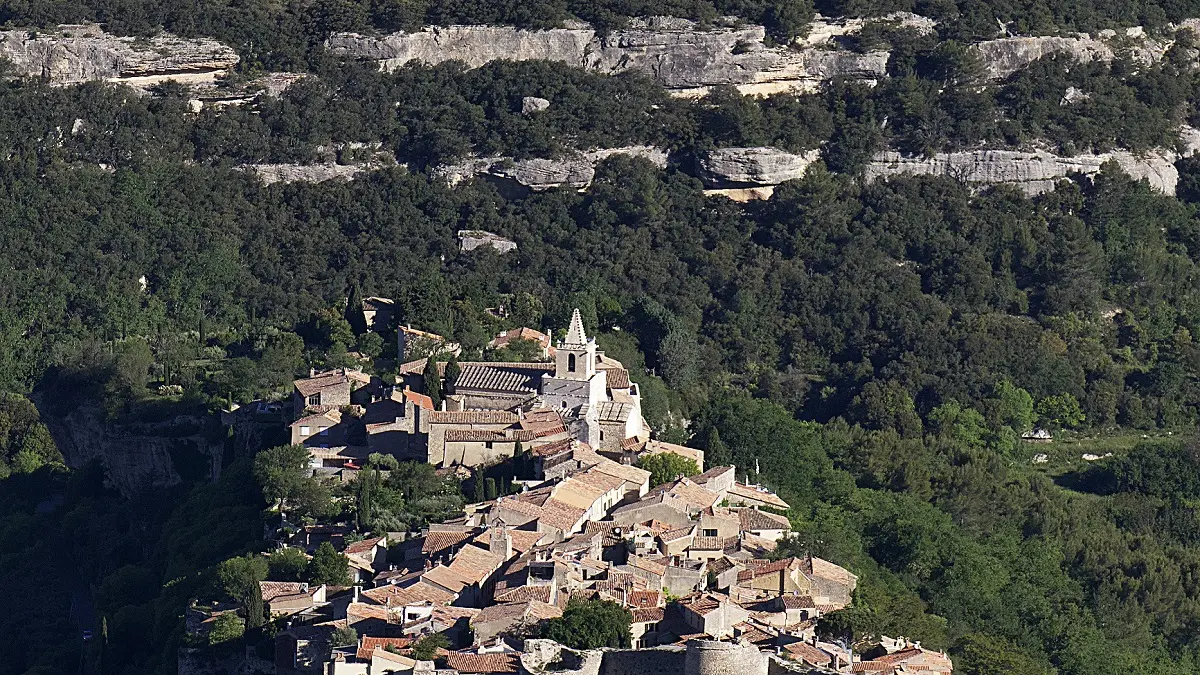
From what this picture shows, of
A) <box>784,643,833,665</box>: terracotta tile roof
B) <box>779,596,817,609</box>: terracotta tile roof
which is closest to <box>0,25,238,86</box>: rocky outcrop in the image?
<box>779,596,817,609</box>: terracotta tile roof

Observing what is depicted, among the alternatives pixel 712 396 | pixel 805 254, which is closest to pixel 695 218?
pixel 805 254

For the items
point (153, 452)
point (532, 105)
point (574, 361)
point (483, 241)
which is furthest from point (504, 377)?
point (532, 105)

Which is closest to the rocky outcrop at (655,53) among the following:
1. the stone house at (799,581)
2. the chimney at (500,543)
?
the stone house at (799,581)

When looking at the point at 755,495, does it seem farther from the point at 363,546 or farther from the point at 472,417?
the point at 363,546

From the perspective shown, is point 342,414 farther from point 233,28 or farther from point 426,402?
point 233,28

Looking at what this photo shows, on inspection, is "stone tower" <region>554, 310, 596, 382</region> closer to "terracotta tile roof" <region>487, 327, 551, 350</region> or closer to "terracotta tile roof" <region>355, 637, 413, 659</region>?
"terracotta tile roof" <region>487, 327, 551, 350</region>
